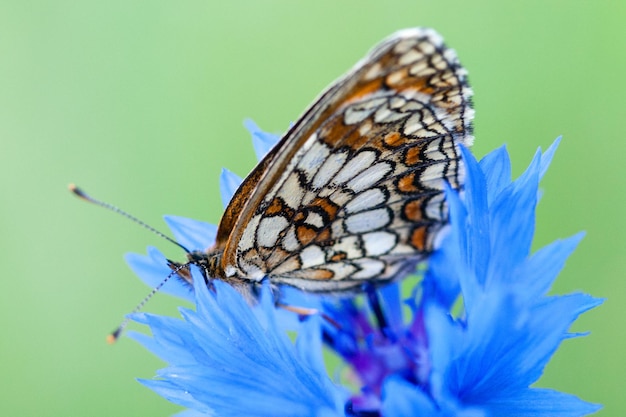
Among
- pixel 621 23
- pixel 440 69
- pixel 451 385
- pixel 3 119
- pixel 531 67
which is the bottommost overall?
pixel 451 385

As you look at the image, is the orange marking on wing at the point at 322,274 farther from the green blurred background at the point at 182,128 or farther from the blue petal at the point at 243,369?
the green blurred background at the point at 182,128

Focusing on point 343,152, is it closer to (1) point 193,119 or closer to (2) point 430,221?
(2) point 430,221

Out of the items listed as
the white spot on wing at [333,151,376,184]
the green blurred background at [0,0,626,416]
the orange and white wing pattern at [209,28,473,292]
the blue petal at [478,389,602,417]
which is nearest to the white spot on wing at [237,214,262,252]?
the orange and white wing pattern at [209,28,473,292]

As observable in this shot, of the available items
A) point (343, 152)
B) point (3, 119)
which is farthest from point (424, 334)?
point (3, 119)

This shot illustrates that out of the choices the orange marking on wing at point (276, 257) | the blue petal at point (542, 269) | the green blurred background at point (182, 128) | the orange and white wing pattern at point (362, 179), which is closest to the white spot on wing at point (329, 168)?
the orange and white wing pattern at point (362, 179)

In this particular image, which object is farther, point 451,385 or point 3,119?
point 3,119

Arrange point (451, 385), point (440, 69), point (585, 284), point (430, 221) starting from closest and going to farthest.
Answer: point (451, 385)
point (440, 69)
point (430, 221)
point (585, 284)

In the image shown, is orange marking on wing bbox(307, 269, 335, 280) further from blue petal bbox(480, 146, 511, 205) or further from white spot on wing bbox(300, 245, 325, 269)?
blue petal bbox(480, 146, 511, 205)
